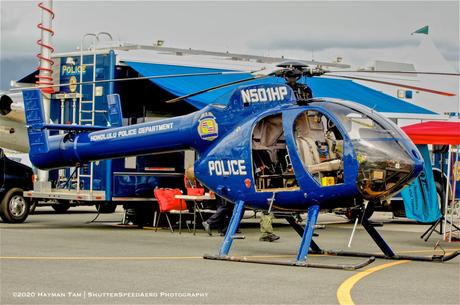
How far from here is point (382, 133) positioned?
11781mm

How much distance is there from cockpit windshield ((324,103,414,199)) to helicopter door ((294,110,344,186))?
40 cm

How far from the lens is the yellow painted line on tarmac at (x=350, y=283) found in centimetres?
881

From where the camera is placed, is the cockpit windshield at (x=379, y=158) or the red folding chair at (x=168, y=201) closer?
the cockpit windshield at (x=379, y=158)

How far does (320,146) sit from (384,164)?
124cm

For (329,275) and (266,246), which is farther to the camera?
(266,246)

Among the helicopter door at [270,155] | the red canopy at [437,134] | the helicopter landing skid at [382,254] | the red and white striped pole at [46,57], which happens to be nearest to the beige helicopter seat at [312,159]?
the helicopter door at [270,155]

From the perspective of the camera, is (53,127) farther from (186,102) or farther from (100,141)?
(186,102)

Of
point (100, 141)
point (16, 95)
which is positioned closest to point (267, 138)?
point (100, 141)

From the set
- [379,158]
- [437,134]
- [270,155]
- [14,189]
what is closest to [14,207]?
[14,189]

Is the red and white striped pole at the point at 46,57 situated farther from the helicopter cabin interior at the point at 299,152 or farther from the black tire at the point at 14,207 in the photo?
the helicopter cabin interior at the point at 299,152

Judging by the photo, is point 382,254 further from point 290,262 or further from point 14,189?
point 14,189

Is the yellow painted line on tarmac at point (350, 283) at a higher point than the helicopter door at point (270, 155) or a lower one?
lower

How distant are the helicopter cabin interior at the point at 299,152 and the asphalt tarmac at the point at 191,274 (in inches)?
49.3

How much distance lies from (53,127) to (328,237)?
238 inches
